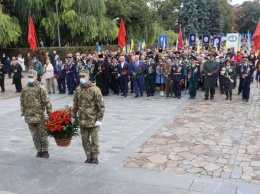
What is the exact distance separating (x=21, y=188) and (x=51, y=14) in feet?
73.4

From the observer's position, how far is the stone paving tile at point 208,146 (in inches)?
247

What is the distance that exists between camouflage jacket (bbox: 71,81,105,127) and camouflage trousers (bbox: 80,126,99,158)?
16cm

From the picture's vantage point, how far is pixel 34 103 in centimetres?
668

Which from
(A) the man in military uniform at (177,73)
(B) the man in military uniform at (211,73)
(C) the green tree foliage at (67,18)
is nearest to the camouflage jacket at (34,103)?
(A) the man in military uniform at (177,73)

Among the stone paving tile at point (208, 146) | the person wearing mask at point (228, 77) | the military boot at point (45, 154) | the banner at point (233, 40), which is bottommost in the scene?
Answer: the stone paving tile at point (208, 146)

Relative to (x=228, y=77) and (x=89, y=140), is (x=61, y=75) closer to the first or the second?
(x=228, y=77)

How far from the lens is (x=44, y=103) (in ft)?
22.2

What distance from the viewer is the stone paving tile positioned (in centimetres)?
626

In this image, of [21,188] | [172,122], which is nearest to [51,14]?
[172,122]

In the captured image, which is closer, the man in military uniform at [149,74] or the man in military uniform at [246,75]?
the man in military uniform at [246,75]

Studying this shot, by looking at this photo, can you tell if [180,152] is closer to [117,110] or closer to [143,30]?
[117,110]

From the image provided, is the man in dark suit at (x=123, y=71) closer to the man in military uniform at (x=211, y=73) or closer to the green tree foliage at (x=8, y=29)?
the man in military uniform at (x=211, y=73)

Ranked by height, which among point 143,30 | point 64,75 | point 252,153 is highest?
point 143,30

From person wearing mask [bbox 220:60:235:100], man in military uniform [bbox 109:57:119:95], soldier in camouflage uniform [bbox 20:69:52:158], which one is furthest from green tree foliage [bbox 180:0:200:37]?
soldier in camouflage uniform [bbox 20:69:52:158]
